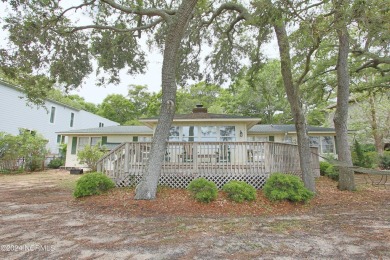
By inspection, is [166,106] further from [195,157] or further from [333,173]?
[333,173]

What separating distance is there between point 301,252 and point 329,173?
1001cm

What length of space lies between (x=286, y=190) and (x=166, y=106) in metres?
4.35

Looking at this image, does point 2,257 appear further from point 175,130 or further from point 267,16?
point 175,130

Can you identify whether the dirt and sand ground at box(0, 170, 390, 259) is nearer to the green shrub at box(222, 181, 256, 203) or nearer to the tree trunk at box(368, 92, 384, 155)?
the green shrub at box(222, 181, 256, 203)

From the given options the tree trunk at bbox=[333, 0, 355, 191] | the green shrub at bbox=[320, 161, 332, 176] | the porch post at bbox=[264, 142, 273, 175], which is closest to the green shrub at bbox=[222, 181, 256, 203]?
the porch post at bbox=[264, 142, 273, 175]

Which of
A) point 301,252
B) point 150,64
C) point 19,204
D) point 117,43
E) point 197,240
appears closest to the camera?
point 301,252

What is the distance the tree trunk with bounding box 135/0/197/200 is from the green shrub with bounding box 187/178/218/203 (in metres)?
1.16

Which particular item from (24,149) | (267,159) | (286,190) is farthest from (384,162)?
(24,149)

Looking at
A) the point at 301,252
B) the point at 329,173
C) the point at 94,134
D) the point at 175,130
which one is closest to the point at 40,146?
the point at 94,134

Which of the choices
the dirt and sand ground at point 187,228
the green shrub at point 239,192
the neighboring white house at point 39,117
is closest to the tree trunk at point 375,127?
the dirt and sand ground at point 187,228

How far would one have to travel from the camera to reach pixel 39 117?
17938 millimetres

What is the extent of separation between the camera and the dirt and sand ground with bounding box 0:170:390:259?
3377 millimetres

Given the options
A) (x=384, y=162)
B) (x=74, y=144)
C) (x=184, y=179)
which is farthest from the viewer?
(x=74, y=144)

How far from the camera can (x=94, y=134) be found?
16.5m
